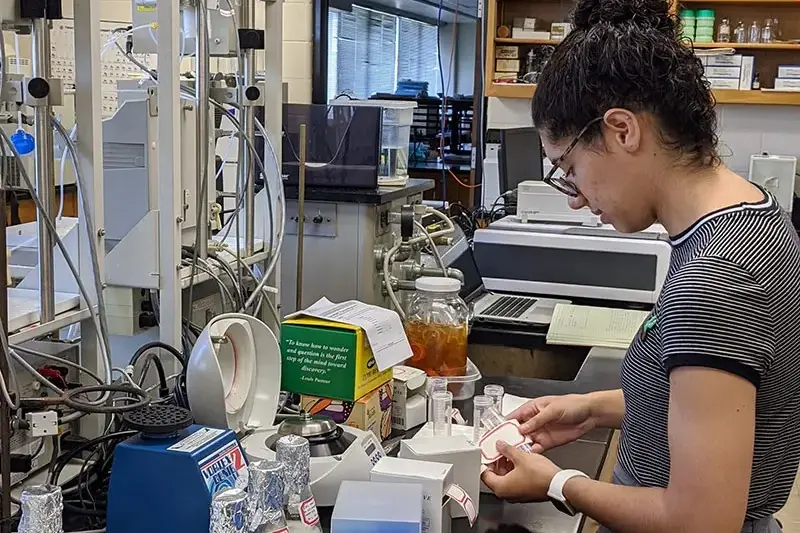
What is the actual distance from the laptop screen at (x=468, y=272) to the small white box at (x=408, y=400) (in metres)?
0.89

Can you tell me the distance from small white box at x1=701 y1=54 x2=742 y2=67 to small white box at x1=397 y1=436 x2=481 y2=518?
3.84 metres

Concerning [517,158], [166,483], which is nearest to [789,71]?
[517,158]

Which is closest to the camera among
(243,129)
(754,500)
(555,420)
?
(754,500)

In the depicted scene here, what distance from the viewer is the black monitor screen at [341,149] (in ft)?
8.34

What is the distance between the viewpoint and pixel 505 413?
1.64m

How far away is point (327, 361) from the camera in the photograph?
1.49m

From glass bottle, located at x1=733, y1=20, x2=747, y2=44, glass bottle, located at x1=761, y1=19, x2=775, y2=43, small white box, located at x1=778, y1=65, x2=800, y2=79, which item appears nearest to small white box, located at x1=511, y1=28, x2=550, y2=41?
glass bottle, located at x1=733, y1=20, x2=747, y2=44

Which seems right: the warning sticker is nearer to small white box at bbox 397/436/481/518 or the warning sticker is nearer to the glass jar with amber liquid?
small white box at bbox 397/436/481/518

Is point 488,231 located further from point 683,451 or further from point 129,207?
point 683,451

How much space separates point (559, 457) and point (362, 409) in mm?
372

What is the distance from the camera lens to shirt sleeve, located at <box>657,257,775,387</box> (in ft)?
3.23

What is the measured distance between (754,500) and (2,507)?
0.95 meters

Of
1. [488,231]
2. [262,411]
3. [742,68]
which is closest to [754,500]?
[262,411]

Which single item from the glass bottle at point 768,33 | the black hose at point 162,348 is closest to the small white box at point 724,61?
the glass bottle at point 768,33
